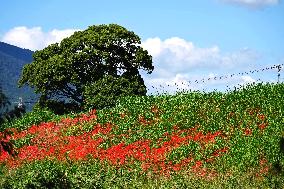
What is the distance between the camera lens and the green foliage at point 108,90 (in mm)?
43688

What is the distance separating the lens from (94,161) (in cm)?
2556

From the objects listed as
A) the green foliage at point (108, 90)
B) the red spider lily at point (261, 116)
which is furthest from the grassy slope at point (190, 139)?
the green foliage at point (108, 90)

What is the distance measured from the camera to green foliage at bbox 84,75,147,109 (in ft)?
143

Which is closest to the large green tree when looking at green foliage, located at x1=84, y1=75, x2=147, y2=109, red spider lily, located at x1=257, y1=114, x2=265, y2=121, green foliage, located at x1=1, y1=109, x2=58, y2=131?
green foliage, located at x1=84, y1=75, x2=147, y2=109

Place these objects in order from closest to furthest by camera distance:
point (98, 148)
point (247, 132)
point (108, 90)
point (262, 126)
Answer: point (247, 132), point (262, 126), point (98, 148), point (108, 90)

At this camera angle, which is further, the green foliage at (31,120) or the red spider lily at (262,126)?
the green foliage at (31,120)

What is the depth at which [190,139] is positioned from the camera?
26.0m

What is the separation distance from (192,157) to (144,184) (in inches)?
228

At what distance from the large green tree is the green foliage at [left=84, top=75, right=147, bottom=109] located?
2.42 ft

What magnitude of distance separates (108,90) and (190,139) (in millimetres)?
19287

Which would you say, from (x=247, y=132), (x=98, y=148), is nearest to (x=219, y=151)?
(x=247, y=132)

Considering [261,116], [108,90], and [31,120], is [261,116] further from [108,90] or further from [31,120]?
[108,90]

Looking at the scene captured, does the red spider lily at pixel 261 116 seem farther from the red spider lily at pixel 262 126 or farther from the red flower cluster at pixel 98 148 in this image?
the red flower cluster at pixel 98 148

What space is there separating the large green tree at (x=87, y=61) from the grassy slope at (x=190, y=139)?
31.1 feet
